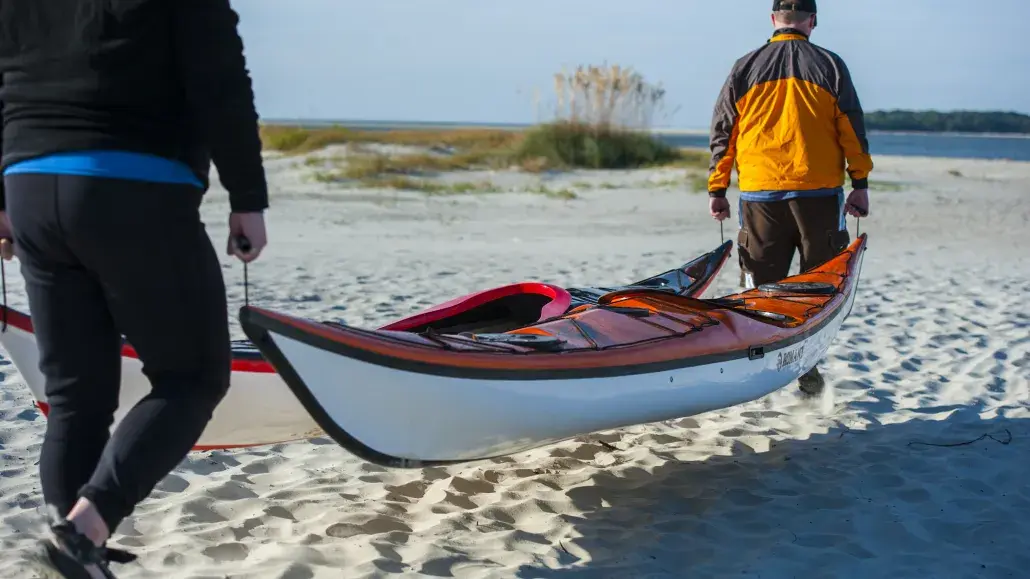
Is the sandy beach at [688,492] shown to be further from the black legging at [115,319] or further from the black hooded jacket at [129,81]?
the black hooded jacket at [129,81]

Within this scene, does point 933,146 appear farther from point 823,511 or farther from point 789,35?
point 823,511

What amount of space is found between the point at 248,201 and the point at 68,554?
81 cm

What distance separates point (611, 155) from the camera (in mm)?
20125

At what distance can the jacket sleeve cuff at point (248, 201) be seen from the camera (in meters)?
2.16

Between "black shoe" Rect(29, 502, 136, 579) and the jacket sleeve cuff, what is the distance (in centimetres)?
73

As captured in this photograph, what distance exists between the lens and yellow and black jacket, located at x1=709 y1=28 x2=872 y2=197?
446 centimetres

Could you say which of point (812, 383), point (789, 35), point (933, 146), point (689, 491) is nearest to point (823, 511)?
point (689, 491)

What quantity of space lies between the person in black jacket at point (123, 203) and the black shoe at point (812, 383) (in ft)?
11.0

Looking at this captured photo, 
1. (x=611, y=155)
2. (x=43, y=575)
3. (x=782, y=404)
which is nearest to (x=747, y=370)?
(x=782, y=404)

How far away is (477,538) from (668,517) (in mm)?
667

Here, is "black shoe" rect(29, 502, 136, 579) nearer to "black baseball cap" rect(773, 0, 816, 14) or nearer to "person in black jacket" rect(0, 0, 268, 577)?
"person in black jacket" rect(0, 0, 268, 577)

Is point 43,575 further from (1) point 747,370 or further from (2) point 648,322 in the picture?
(1) point 747,370

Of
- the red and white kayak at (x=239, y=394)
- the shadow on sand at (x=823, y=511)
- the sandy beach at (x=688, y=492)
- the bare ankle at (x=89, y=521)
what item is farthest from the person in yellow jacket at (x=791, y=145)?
the bare ankle at (x=89, y=521)

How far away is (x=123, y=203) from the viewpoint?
2008 mm
